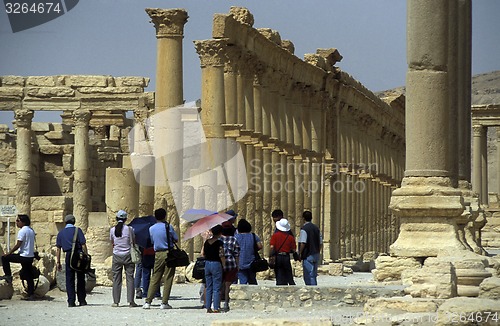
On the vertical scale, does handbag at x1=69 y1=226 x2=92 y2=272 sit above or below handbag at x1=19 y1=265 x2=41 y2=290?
above

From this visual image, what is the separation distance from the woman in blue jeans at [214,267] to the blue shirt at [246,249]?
2.20 meters

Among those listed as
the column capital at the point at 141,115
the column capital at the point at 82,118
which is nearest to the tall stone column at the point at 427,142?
the column capital at the point at 141,115

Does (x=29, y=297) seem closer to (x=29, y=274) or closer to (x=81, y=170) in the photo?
(x=29, y=274)

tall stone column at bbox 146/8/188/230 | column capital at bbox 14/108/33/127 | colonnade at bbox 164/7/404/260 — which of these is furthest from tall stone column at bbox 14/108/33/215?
tall stone column at bbox 146/8/188/230

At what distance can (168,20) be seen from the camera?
29.0 metres

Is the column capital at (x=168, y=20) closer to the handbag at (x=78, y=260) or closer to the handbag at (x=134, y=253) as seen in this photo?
the handbag at (x=134, y=253)

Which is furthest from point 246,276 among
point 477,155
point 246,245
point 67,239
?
point 477,155

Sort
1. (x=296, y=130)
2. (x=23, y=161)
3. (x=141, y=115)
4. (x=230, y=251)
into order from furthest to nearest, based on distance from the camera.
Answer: (x=141, y=115)
(x=23, y=161)
(x=296, y=130)
(x=230, y=251)

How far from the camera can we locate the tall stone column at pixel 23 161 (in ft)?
143

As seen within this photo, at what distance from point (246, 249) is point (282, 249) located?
3.02ft

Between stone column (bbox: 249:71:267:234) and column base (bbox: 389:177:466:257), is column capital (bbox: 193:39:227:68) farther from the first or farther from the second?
column base (bbox: 389:177:466:257)

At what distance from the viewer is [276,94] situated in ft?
124

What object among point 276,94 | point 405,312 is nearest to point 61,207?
point 276,94

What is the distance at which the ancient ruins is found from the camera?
19422 mm
